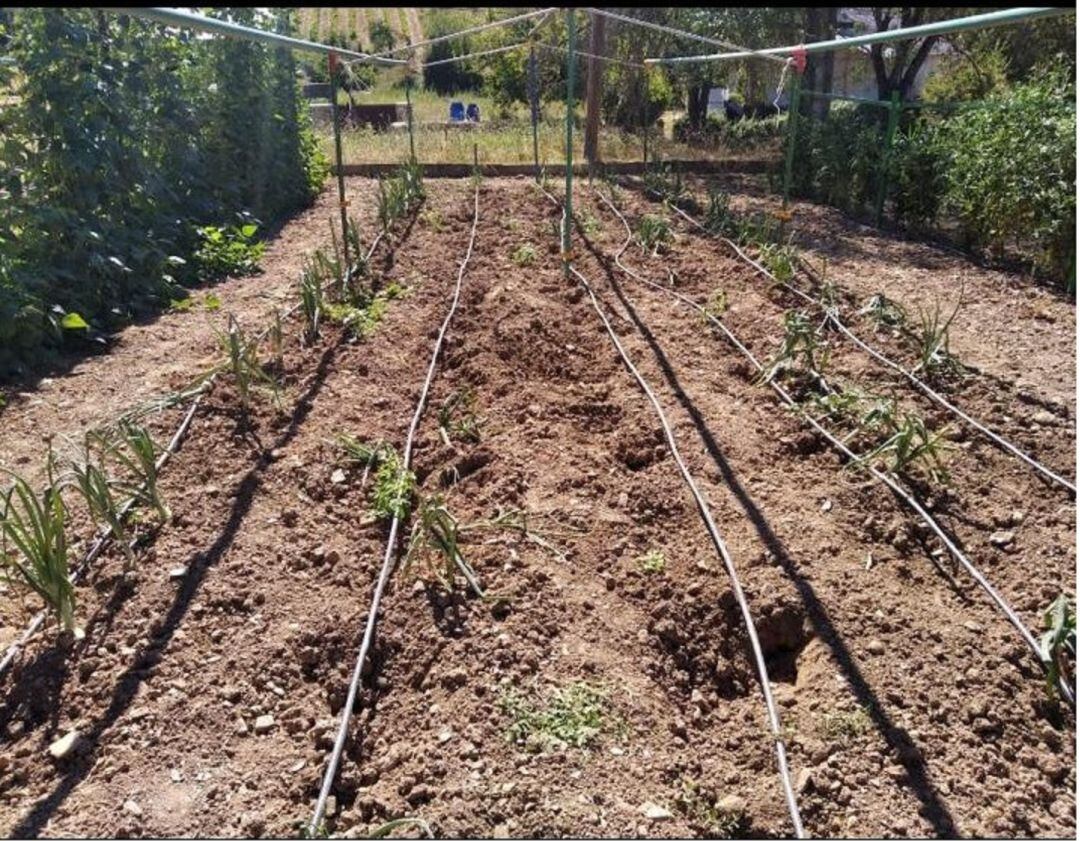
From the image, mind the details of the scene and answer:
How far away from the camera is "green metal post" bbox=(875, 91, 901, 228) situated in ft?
26.1

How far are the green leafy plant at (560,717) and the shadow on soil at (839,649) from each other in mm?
720

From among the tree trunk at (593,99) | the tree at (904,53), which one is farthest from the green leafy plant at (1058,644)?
the tree at (904,53)

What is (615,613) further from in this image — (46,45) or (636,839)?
(46,45)

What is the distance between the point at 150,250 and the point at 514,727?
15.6 feet

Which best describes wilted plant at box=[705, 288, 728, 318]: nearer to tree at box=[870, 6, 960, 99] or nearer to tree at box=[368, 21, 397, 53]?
tree at box=[870, 6, 960, 99]

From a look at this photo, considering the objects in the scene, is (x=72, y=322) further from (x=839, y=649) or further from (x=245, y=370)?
(x=839, y=649)

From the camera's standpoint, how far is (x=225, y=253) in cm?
642

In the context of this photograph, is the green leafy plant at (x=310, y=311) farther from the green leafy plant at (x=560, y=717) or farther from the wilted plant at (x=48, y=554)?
the green leafy plant at (x=560, y=717)

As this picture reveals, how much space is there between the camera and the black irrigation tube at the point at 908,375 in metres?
3.34

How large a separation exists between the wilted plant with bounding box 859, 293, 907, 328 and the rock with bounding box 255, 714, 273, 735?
13.4ft

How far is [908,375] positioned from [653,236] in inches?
118

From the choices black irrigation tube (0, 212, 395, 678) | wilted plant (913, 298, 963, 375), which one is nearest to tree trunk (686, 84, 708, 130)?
wilted plant (913, 298, 963, 375)

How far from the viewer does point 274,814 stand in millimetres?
1927

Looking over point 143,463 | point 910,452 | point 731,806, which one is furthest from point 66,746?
point 910,452
